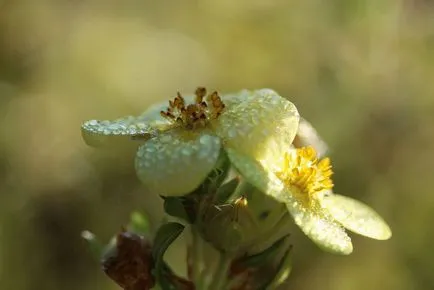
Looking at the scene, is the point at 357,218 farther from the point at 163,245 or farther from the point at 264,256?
the point at 163,245

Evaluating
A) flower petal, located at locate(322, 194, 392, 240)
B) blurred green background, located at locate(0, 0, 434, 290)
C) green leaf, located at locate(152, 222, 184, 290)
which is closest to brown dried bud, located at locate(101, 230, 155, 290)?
green leaf, located at locate(152, 222, 184, 290)

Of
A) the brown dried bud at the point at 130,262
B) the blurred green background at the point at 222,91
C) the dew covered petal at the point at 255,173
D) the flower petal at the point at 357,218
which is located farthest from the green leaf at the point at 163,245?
the blurred green background at the point at 222,91

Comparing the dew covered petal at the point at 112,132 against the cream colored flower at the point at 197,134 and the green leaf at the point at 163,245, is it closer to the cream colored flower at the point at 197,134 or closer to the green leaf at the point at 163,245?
the cream colored flower at the point at 197,134

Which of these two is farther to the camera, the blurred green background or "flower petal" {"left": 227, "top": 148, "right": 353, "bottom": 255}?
the blurred green background

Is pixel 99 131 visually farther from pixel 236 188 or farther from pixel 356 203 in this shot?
pixel 356 203

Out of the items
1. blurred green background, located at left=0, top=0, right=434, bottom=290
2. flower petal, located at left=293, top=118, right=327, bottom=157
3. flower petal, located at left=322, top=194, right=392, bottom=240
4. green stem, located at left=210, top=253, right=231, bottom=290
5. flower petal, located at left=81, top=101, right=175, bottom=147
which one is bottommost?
blurred green background, located at left=0, top=0, right=434, bottom=290

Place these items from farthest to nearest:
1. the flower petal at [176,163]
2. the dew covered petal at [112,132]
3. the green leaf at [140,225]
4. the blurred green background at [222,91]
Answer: the blurred green background at [222,91] → the green leaf at [140,225] → the dew covered petal at [112,132] → the flower petal at [176,163]

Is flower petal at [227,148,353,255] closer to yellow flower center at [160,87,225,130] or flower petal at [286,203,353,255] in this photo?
flower petal at [286,203,353,255]
